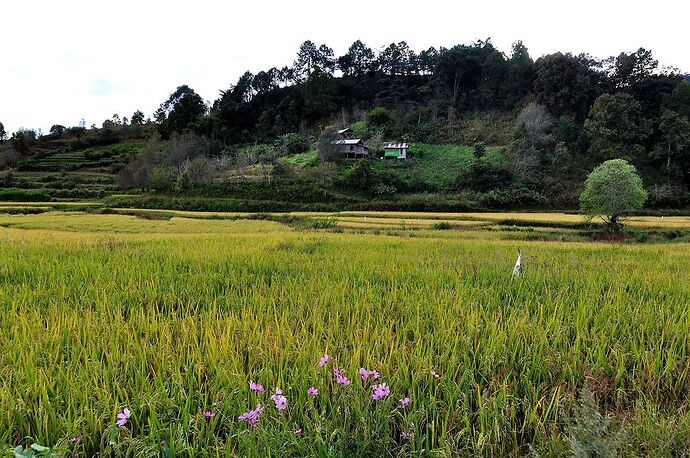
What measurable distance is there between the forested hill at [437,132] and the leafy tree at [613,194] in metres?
13.2

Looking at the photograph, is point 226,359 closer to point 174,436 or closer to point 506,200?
point 174,436

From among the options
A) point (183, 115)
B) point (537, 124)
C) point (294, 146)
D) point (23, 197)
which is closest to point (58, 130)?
point (183, 115)

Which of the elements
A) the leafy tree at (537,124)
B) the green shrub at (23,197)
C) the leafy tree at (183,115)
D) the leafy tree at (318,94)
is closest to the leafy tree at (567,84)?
the leafy tree at (537,124)

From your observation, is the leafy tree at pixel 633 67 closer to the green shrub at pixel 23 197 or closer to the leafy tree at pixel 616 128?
the leafy tree at pixel 616 128

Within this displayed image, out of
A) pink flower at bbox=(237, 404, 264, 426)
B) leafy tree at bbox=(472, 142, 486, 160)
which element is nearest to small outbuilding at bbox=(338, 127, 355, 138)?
leafy tree at bbox=(472, 142, 486, 160)

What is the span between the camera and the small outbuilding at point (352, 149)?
51719mm

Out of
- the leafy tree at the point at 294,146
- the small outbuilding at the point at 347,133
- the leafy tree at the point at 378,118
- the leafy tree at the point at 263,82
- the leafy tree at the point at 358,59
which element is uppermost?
the leafy tree at the point at 358,59

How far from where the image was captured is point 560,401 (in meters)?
2.31

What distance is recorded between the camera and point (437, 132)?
191 feet

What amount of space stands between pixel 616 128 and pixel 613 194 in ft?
79.3

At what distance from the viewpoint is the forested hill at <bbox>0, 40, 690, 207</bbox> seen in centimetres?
4150

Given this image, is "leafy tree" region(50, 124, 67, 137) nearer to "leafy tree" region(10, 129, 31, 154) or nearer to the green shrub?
"leafy tree" region(10, 129, 31, 154)

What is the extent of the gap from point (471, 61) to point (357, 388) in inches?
2935

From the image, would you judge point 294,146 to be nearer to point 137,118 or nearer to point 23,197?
point 23,197
